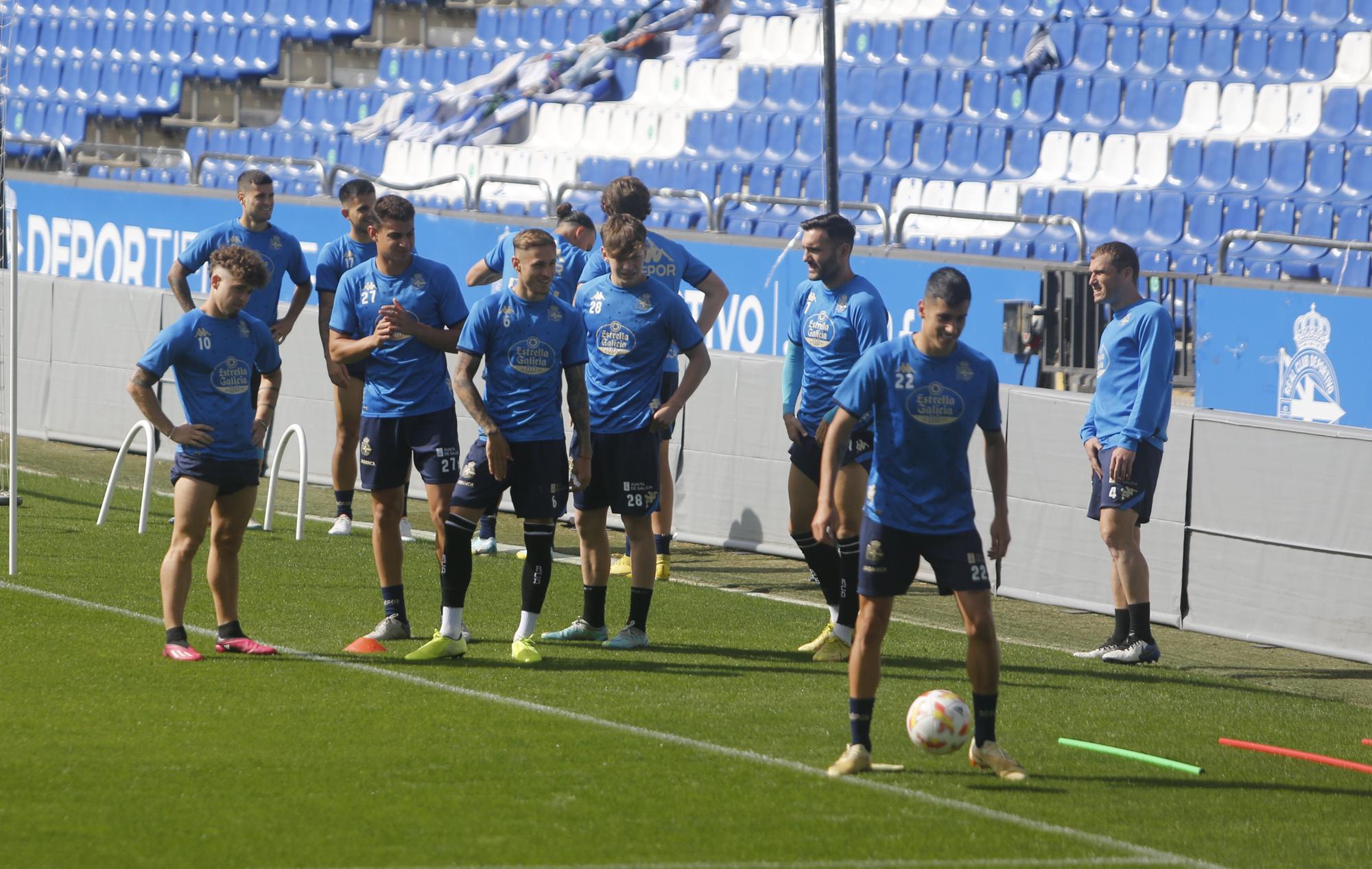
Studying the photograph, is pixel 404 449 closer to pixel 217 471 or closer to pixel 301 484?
pixel 217 471

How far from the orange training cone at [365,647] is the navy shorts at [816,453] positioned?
2.25m

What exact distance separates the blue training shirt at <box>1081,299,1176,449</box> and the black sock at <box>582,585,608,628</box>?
2.71 metres

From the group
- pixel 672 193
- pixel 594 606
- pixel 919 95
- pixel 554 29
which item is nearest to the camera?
pixel 594 606

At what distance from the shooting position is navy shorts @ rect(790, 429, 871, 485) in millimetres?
9023

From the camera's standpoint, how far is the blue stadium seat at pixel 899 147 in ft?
68.7

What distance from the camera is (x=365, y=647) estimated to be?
8828 mm

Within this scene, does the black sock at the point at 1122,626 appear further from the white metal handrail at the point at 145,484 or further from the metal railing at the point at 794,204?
the metal railing at the point at 794,204

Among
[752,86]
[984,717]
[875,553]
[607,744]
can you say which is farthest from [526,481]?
[752,86]

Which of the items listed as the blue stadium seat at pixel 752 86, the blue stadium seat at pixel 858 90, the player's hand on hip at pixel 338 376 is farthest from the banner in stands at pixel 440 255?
the blue stadium seat at pixel 752 86

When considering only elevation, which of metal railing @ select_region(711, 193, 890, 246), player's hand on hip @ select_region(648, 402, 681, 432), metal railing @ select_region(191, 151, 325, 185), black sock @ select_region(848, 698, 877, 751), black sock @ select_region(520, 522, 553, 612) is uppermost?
metal railing @ select_region(191, 151, 325, 185)

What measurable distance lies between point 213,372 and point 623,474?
2.02 m

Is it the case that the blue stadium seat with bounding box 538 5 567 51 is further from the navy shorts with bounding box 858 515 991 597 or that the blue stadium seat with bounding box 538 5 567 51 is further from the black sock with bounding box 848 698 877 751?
the black sock with bounding box 848 698 877 751

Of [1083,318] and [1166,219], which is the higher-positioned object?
[1166,219]

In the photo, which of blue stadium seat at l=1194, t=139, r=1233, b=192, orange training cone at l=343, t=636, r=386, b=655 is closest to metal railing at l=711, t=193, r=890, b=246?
blue stadium seat at l=1194, t=139, r=1233, b=192
